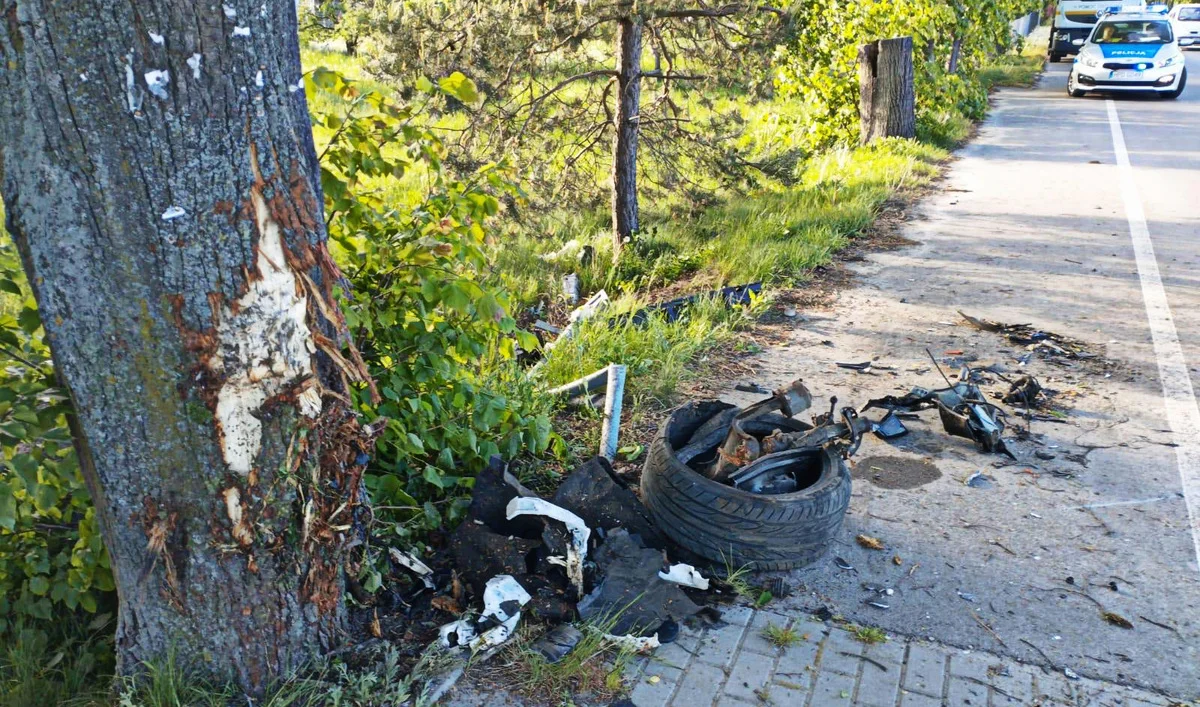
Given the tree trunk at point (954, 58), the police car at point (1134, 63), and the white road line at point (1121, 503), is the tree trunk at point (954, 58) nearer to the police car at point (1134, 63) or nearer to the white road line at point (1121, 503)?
the police car at point (1134, 63)

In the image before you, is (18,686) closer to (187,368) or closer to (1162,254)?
(187,368)

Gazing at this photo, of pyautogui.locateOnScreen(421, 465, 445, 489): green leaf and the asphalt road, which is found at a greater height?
pyautogui.locateOnScreen(421, 465, 445, 489): green leaf

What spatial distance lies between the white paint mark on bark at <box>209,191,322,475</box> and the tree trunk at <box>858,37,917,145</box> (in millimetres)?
13525

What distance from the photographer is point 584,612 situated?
363 centimetres

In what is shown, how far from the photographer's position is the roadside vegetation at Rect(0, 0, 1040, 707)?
3.38 meters

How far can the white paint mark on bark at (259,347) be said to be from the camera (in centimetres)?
279

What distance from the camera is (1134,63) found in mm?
21688

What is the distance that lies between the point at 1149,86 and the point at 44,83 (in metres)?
24.3

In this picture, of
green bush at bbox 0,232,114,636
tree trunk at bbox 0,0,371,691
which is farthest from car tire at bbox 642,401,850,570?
green bush at bbox 0,232,114,636

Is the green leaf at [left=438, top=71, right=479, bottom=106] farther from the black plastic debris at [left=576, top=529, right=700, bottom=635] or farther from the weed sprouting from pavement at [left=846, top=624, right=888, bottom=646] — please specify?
the weed sprouting from pavement at [left=846, top=624, right=888, bottom=646]

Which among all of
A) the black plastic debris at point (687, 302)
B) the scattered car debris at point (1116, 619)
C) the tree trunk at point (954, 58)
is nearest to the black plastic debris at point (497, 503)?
the scattered car debris at point (1116, 619)

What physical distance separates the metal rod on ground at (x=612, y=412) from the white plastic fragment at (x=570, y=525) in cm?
115

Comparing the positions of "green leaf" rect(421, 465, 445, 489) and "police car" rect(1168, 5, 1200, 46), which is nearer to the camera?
"green leaf" rect(421, 465, 445, 489)

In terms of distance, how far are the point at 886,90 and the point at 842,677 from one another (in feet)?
43.0
